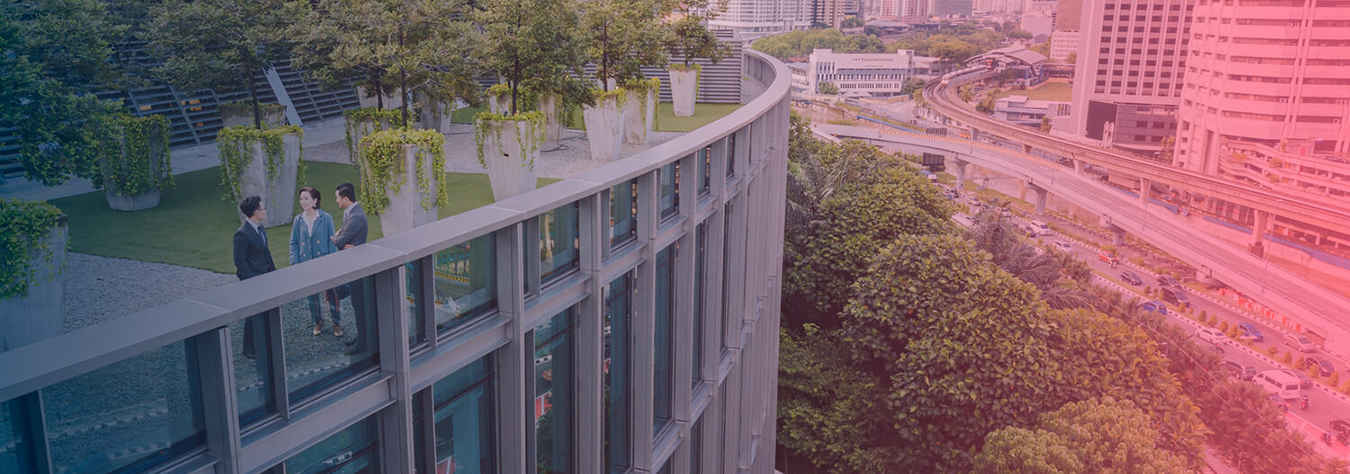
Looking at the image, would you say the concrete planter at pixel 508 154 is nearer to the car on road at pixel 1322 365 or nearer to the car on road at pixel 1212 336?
the car on road at pixel 1212 336

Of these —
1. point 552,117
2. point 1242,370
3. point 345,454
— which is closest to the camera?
point 345,454

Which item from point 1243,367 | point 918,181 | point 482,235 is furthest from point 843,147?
point 1243,367

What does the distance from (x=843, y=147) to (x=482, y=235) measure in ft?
117

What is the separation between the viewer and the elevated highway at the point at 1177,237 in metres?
76.0

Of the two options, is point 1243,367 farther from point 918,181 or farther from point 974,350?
point 974,350

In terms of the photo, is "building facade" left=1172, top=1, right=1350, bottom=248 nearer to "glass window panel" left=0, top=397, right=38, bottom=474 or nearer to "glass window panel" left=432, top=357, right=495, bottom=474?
"glass window panel" left=432, top=357, right=495, bottom=474

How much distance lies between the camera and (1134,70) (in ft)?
433

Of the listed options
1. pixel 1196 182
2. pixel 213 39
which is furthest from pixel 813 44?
pixel 213 39

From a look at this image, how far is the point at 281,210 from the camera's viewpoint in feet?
41.2

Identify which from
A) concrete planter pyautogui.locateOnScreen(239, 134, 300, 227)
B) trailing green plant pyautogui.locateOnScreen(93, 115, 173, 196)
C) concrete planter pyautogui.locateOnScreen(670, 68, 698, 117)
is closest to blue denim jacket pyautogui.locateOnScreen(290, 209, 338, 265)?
concrete planter pyautogui.locateOnScreen(239, 134, 300, 227)

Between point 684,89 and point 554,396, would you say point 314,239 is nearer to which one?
point 554,396

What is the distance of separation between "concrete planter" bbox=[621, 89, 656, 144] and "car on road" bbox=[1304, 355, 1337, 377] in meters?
67.0

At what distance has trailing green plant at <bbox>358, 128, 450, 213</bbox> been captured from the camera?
37.2ft

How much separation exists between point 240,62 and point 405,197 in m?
4.99
